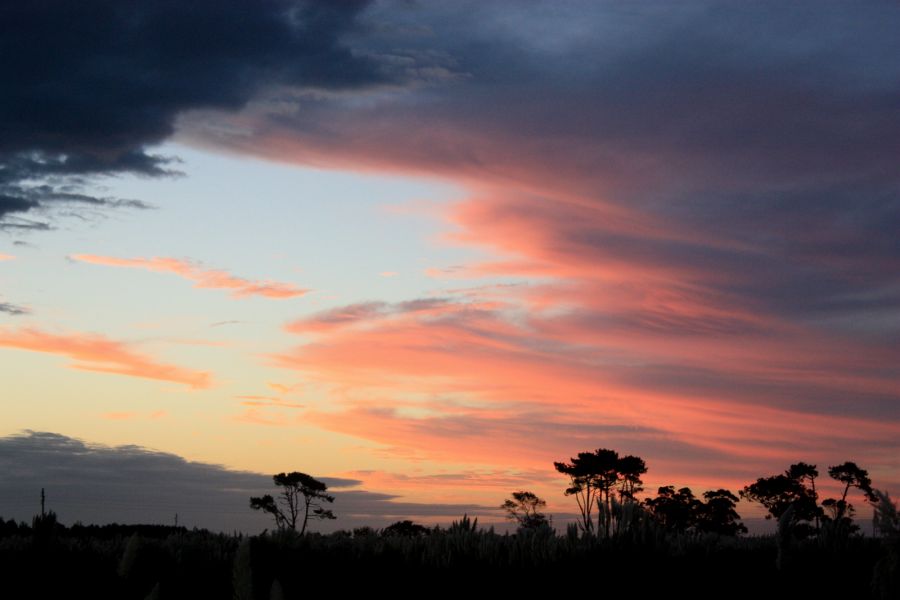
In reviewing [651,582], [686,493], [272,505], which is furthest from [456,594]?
[272,505]

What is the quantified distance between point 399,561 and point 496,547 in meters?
1.11

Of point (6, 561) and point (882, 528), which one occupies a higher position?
point (882, 528)

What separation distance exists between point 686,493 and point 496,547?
90.4m

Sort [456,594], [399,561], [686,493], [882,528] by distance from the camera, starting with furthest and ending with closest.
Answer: [686,493] < [399,561] < [456,594] < [882,528]

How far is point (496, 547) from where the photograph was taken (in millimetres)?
10516

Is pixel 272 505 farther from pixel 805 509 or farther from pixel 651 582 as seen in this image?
pixel 651 582

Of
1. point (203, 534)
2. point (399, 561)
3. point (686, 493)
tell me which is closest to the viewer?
point (399, 561)

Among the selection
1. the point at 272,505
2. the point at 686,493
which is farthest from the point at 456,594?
the point at 272,505

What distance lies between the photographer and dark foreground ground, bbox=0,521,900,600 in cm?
978

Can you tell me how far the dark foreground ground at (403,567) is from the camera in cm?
978

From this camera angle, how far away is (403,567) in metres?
10.1

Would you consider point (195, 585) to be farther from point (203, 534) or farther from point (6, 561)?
point (203, 534)

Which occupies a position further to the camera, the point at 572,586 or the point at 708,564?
the point at 708,564

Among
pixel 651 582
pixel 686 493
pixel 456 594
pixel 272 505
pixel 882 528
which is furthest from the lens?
pixel 272 505
